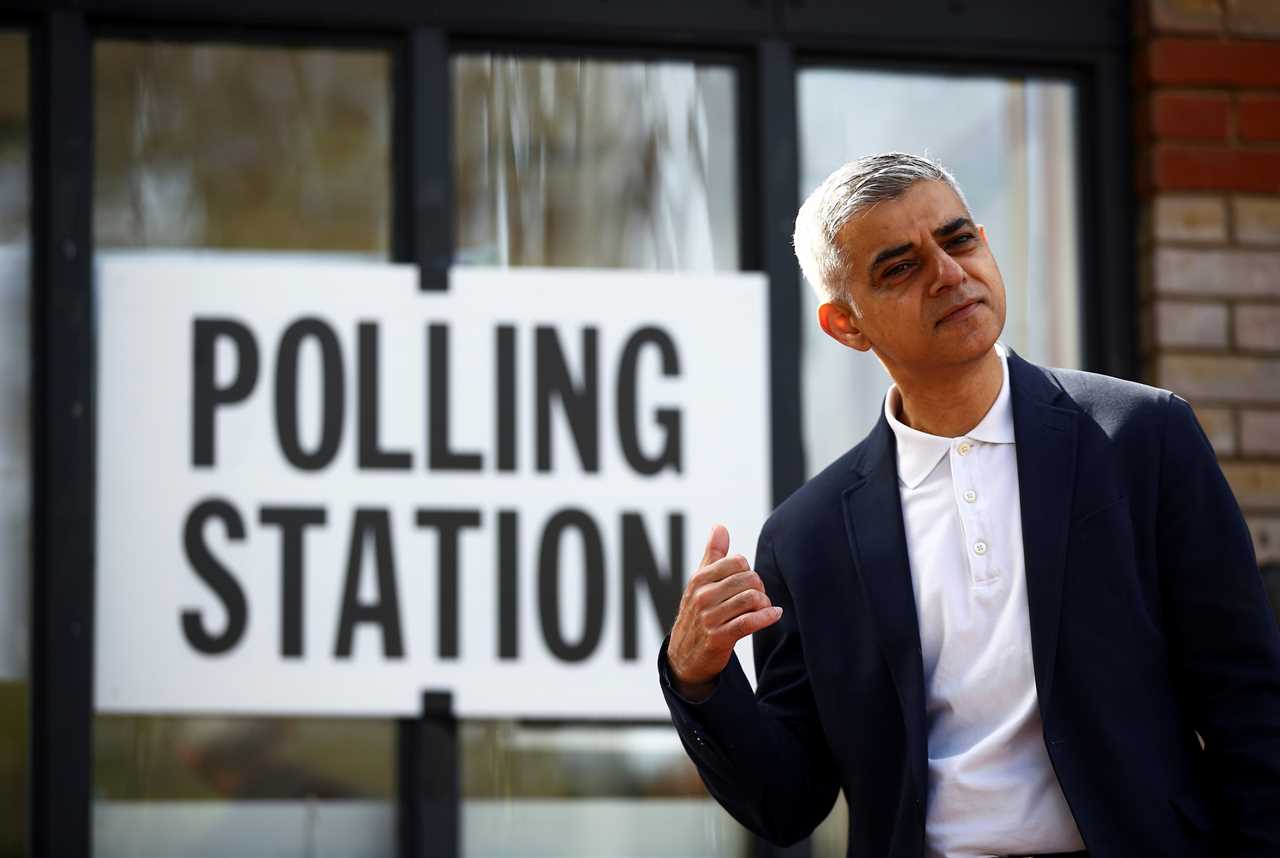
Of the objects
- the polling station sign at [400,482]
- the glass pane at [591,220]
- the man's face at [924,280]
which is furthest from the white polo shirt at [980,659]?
the glass pane at [591,220]

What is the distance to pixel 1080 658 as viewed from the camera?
2.29 meters

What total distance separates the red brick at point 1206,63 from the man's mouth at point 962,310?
256cm

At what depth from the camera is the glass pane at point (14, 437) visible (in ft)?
14.1

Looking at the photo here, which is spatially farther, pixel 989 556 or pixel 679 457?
pixel 679 457

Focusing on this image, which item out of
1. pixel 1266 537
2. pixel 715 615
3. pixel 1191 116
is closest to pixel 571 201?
pixel 1191 116

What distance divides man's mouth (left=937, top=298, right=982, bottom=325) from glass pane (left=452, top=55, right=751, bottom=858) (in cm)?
228

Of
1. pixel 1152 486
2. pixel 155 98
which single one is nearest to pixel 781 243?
pixel 155 98


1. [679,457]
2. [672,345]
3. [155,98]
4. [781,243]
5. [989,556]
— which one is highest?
[155,98]

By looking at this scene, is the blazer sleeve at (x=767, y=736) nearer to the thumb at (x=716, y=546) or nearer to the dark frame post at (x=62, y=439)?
the thumb at (x=716, y=546)

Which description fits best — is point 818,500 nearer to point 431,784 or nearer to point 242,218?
point 431,784

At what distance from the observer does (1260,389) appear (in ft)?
15.1

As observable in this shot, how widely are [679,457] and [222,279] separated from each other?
1.29m

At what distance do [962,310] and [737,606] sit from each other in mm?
549

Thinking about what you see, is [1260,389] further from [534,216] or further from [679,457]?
[534,216]
